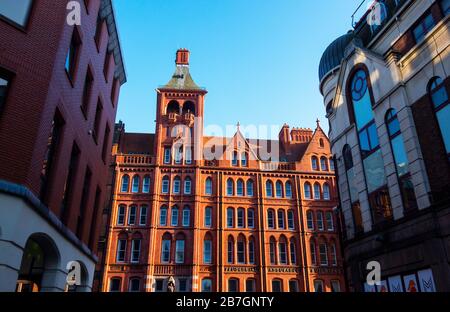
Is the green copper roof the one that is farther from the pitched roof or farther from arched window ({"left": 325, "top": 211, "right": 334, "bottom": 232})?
arched window ({"left": 325, "top": 211, "right": 334, "bottom": 232})

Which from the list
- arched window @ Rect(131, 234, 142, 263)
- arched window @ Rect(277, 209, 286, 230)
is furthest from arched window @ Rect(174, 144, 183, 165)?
arched window @ Rect(277, 209, 286, 230)

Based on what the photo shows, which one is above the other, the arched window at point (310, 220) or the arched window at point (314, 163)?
the arched window at point (314, 163)

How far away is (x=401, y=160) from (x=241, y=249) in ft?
88.4

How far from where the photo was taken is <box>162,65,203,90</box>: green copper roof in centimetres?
4669

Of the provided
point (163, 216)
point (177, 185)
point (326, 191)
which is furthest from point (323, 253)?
point (163, 216)

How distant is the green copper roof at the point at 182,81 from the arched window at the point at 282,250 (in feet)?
71.1

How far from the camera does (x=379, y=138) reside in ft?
52.6

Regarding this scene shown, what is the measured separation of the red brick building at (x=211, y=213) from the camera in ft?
122

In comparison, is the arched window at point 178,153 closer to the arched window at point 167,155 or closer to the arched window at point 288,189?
the arched window at point 167,155

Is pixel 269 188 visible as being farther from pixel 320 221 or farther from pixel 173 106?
pixel 173 106

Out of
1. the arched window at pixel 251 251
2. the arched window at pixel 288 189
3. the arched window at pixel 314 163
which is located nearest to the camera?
the arched window at pixel 251 251

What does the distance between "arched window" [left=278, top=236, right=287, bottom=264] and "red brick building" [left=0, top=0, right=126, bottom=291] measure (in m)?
25.6

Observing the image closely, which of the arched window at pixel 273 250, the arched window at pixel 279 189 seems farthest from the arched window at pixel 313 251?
the arched window at pixel 279 189
